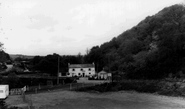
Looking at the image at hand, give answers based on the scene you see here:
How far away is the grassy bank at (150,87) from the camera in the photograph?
120 feet

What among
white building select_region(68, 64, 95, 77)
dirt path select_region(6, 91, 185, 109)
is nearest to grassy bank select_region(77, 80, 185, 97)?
dirt path select_region(6, 91, 185, 109)

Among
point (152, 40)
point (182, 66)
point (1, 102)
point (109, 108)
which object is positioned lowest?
point (109, 108)

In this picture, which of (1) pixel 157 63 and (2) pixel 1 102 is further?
(1) pixel 157 63

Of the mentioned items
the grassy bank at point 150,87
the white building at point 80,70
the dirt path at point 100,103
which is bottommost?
the dirt path at point 100,103

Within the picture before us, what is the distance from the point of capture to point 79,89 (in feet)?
133

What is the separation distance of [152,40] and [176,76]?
41738 millimetres

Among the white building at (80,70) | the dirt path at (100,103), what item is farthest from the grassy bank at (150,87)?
the white building at (80,70)

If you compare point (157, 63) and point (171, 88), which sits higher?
point (157, 63)

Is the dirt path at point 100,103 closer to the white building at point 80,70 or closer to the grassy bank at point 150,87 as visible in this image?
the grassy bank at point 150,87

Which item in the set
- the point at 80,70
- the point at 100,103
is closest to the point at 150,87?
the point at 100,103

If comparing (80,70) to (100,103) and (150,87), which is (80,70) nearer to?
(150,87)

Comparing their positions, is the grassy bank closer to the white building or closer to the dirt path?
the dirt path

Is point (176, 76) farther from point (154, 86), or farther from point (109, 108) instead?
point (109, 108)

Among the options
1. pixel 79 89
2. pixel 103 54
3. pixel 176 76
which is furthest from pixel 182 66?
pixel 103 54
